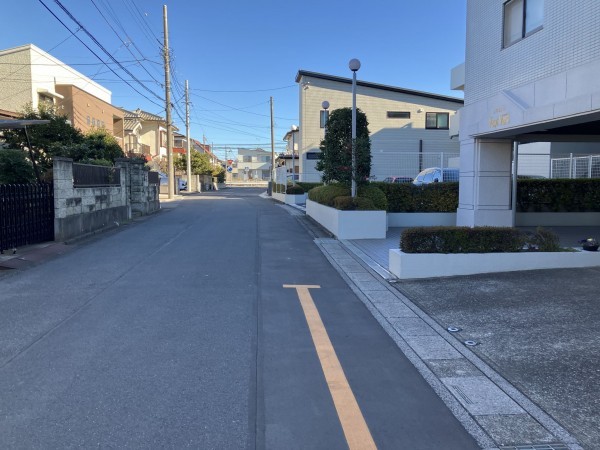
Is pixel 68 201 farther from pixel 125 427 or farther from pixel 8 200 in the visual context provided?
pixel 125 427

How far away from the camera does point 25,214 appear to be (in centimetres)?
1112

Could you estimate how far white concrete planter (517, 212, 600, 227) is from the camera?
52.7ft

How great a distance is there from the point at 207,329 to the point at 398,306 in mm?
2771

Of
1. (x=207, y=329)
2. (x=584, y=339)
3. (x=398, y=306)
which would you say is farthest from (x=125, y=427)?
(x=584, y=339)

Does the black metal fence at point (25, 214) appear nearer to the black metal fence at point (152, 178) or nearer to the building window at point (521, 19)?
the building window at point (521, 19)

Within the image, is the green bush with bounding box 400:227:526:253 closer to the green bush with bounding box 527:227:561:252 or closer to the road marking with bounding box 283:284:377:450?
the green bush with bounding box 527:227:561:252

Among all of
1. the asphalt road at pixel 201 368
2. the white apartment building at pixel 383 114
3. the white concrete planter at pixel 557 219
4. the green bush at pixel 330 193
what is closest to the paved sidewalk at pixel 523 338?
the asphalt road at pixel 201 368

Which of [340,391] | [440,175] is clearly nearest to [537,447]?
[340,391]

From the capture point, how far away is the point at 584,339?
523 cm

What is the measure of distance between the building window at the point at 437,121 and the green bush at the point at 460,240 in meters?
28.1

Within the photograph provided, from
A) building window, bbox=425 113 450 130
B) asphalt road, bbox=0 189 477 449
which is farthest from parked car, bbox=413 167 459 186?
building window, bbox=425 113 450 130

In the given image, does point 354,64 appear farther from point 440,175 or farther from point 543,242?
point 543,242

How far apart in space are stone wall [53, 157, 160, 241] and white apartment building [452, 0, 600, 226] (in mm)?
10837

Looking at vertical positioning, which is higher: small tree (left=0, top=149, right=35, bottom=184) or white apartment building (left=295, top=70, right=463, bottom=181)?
white apartment building (left=295, top=70, right=463, bottom=181)
